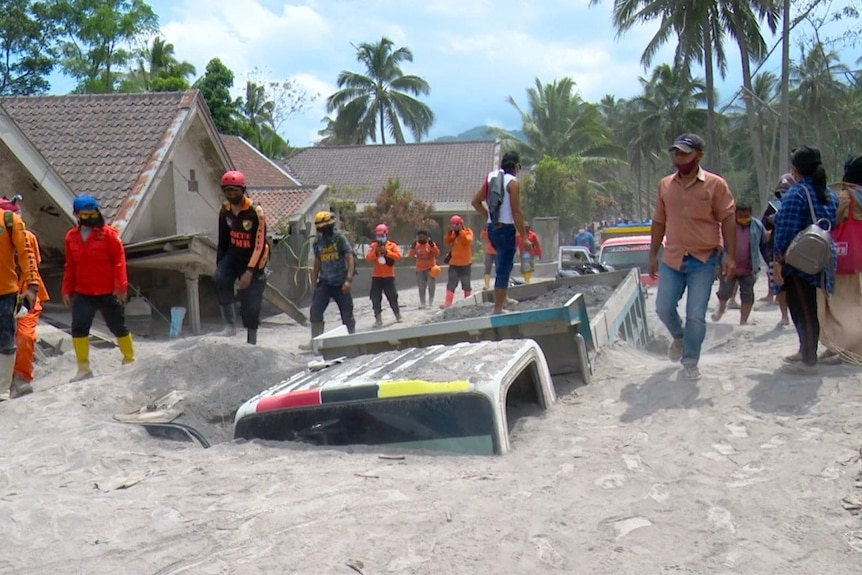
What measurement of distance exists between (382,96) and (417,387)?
44.4 metres

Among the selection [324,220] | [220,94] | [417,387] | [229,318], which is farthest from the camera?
[220,94]

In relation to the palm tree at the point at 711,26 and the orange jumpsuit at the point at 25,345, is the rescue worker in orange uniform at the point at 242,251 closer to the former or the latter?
the orange jumpsuit at the point at 25,345

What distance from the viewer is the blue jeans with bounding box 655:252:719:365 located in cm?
611

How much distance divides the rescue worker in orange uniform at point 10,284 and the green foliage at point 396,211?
23.9 m

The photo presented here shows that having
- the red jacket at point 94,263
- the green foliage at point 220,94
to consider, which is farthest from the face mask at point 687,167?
the green foliage at point 220,94

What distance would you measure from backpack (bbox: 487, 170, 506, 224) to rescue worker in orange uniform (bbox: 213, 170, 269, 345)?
2.31 m

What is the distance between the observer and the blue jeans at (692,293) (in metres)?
6.11

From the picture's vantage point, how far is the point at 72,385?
7477 mm

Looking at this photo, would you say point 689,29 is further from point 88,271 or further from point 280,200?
point 88,271

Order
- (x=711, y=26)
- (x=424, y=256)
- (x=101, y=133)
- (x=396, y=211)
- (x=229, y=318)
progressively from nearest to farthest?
1. (x=229, y=318)
2. (x=101, y=133)
3. (x=424, y=256)
4. (x=711, y=26)
5. (x=396, y=211)

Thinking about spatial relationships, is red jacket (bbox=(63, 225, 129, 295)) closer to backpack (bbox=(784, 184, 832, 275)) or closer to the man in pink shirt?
the man in pink shirt

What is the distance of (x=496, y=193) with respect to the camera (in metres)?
7.71

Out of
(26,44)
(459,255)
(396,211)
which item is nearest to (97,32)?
(26,44)

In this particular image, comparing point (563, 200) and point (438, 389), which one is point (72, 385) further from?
point (563, 200)
